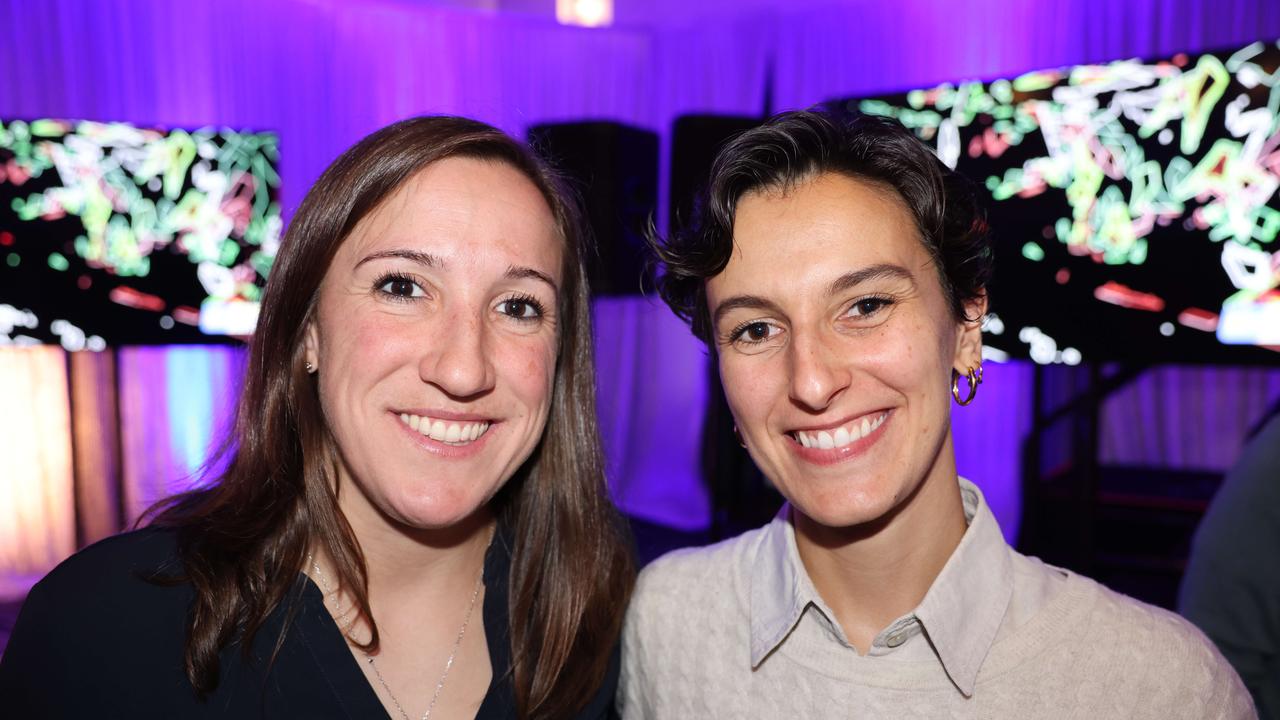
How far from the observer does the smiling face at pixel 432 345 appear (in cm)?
148

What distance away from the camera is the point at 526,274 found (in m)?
1.57

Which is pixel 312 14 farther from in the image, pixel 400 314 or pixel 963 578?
pixel 963 578

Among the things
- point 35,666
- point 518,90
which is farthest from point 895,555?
point 518,90

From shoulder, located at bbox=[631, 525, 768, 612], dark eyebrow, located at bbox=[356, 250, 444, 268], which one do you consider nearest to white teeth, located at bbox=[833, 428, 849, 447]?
shoulder, located at bbox=[631, 525, 768, 612]

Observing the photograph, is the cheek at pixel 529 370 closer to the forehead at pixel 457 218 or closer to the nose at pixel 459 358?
the nose at pixel 459 358

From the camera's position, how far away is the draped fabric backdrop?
5.46 metres

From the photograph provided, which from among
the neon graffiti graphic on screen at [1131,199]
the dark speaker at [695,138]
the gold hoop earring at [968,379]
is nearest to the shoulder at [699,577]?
the gold hoop earring at [968,379]

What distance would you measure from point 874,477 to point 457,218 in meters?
0.78

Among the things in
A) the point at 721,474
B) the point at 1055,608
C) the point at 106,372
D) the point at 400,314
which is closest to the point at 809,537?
the point at 1055,608

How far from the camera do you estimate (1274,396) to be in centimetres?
584

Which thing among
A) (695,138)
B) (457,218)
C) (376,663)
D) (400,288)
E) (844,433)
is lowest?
(376,663)

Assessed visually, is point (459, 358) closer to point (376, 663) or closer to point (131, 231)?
point (376, 663)

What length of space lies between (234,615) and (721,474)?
3.75m

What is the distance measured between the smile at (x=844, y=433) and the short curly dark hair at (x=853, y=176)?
0.24 m
